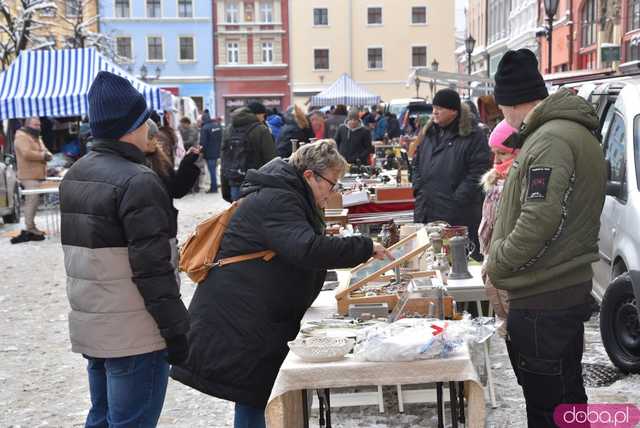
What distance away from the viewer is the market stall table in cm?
344

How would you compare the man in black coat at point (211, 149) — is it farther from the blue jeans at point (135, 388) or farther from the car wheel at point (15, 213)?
the blue jeans at point (135, 388)

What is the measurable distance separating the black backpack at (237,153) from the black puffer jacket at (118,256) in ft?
24.1

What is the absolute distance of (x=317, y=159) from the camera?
3.83m

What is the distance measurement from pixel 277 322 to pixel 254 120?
734cm

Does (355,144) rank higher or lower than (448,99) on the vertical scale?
lower

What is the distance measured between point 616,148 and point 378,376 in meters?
3.79

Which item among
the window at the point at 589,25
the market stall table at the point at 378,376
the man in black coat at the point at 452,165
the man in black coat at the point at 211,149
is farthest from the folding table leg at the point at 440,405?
the window at the point at 589,25

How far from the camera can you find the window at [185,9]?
60.6 meters

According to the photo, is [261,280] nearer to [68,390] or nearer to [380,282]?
[380,282]

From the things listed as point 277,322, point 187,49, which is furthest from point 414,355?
point 187,49

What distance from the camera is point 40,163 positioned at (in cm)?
1370

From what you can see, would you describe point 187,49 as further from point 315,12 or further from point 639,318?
point 639,318

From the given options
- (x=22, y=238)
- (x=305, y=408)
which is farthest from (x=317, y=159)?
(x=22, y=238)

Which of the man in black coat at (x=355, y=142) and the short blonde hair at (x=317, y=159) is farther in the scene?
the man in black coat at (x=355, y=142)
